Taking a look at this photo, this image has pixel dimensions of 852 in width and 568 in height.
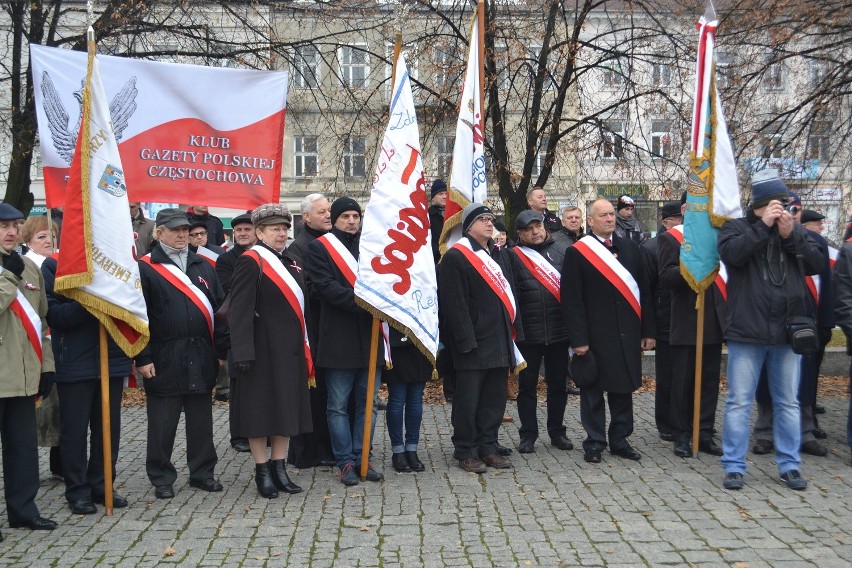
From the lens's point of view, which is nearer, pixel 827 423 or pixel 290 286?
pixel 290 286

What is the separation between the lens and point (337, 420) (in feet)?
24.0

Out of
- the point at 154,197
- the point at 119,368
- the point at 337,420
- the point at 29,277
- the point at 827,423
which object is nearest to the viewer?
the point at 29,277

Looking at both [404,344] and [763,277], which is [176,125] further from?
[763,277]

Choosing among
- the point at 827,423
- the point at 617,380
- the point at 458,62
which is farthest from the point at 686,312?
the point at 458,62

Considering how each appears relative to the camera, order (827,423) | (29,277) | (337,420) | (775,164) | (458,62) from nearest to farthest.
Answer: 1. (29,277)
2. (337,420)
3. (827,423)
4. (458,62)
5. (775,164)

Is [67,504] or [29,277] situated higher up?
[29,277]

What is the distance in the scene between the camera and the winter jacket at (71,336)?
21.0ft

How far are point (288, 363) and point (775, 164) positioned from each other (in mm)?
10979

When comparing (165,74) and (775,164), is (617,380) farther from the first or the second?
(775,164)

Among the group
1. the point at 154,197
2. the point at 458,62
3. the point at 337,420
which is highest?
the point at 458,62

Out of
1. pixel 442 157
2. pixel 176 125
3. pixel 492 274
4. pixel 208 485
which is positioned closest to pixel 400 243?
pixel 492 274

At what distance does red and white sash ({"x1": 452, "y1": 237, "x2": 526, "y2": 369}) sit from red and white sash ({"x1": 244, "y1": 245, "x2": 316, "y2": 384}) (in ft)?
4.40

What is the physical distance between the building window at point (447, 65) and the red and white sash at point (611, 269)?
17.3ft

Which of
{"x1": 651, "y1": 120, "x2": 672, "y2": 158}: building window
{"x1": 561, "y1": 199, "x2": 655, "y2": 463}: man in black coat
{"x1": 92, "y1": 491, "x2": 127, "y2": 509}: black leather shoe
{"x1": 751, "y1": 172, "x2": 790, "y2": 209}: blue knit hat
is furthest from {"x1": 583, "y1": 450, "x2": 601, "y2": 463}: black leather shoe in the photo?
{"x1": 651, "y1": 120, "x2": 672, "y2": 158}: building window
